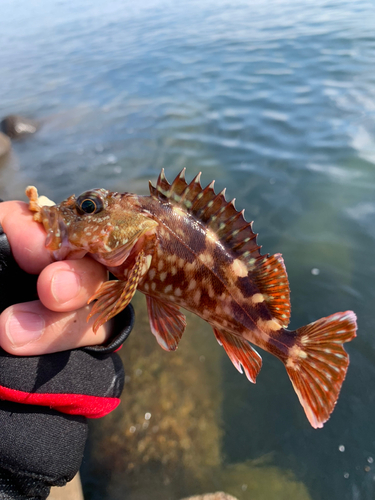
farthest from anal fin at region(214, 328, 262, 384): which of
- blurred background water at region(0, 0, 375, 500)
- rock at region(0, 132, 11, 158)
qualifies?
rock at region(0, 132, 11, 158)

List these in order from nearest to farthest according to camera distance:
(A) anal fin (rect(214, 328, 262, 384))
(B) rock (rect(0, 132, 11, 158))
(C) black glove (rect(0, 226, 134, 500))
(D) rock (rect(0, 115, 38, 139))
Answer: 1. (C) black glove (rect(0, 226, 134, 500))
2. (A) anal fin (rect(214, 328, 262, 384))
3. (B) rock (rect(0, 132, 11, 158))
4. (D) rock (rect(0, 115, 38, 139))

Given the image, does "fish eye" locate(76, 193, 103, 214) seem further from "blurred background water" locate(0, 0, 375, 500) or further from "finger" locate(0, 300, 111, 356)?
"blurred background water" locate(0, 0, 375, 500)

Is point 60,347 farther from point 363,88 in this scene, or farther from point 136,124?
point 363,88

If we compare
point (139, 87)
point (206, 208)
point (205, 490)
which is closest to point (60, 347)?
point (206, 208)

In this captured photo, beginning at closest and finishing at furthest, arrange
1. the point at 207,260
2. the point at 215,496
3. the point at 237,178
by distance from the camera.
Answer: the point at 207,260, the point at 215,496, the point at 237,178

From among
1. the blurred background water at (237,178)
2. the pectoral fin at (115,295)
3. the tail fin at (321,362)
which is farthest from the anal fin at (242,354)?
the blurred background water at (237,178)

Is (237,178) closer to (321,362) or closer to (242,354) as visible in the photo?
(242,354)

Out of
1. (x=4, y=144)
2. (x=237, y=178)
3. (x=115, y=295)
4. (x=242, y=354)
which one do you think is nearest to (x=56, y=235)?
(x=115, y=295)
